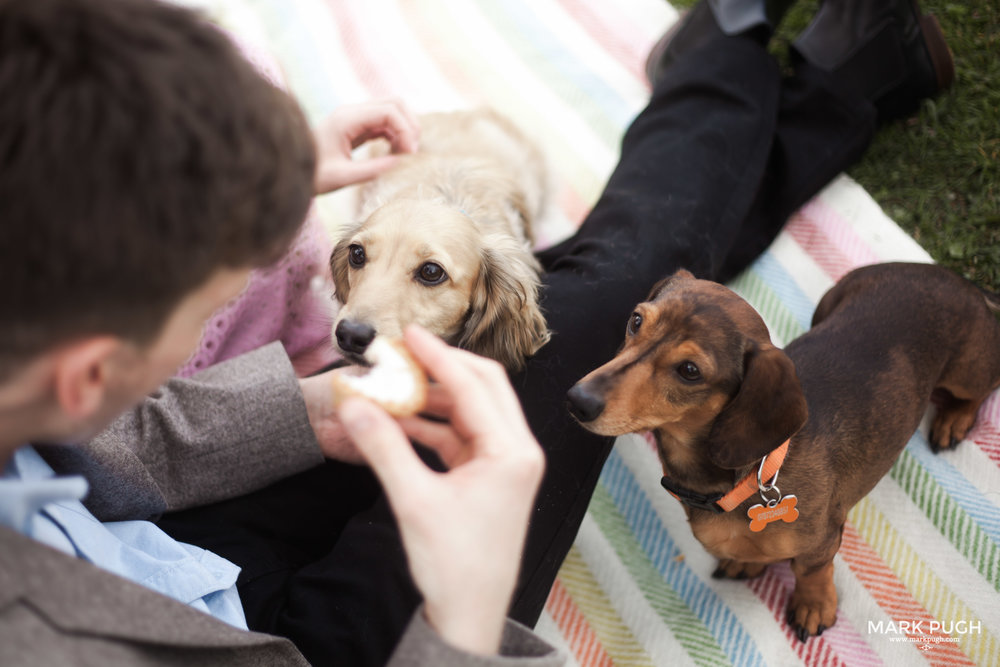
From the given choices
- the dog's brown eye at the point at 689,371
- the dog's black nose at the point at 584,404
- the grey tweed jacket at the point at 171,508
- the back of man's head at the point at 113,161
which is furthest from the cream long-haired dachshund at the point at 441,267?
the back of man's head at the point at 113,161

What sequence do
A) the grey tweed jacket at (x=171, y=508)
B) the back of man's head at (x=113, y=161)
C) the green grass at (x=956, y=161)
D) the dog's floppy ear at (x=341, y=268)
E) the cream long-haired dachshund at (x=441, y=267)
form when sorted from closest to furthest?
the back of man's head at (x=113, y=161), the grey tweed jacket at (x=171, y=508), the cream long-haired dachshund at (x=441, y=267), the dog's floppy ear at (x=341, y=268), the green grass at (x=956, y=161)

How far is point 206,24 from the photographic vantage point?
0.92 meters

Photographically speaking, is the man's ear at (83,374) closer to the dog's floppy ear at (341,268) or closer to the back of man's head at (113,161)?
the back of man's head at (113,161)

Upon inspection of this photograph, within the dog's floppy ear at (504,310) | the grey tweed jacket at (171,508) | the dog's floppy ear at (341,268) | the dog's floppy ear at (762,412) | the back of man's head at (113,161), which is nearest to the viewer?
the back of man's head at (113,161)

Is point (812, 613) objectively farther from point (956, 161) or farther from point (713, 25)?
point (713, 25)

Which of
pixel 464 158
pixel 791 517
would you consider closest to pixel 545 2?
pixel 464 158

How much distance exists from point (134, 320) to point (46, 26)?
0.36 m

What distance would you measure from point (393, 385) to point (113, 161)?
0.71m

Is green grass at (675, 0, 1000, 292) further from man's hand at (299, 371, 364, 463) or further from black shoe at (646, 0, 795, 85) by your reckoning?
man's hand at (299, 371, 364, 463)

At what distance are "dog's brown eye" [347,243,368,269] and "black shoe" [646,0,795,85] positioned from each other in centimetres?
175

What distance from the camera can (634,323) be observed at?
74.2 inches

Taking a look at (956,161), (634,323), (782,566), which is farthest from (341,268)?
(956,161)

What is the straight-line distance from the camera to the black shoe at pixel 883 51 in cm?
293

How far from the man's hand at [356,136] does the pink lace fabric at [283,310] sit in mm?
209
